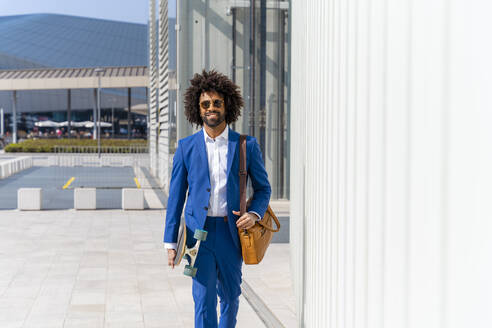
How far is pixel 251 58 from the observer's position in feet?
45.9

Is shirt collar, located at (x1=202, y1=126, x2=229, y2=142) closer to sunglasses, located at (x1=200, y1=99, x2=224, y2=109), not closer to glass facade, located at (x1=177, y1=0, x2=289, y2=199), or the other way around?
sunglasses, located at (x1=200, y1=99, x2=224, y2=109)

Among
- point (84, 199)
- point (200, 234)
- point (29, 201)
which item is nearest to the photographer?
point (200, 234)

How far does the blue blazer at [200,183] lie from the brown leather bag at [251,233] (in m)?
0.03

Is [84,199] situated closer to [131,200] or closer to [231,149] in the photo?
[131,200]

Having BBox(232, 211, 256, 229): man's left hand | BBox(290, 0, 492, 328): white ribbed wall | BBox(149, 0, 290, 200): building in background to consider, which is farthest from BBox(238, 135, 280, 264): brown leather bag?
BBox(149, 0, 290, 200): building in background

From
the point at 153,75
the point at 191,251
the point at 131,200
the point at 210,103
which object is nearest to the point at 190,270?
the point at 191,251

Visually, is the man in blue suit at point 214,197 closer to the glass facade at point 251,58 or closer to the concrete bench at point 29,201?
the glass facade at point 251,58

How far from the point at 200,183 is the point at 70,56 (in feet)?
319

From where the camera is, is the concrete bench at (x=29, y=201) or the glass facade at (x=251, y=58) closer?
the concrete bench at (x=29, y=201)

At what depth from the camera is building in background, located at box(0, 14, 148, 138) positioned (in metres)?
83.3

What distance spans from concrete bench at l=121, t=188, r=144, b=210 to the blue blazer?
949 centimetres

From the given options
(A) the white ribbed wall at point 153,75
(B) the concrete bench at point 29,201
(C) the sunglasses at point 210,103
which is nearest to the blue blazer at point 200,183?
(C) the sunglasses at point 210,103

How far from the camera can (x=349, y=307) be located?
9.24 ft

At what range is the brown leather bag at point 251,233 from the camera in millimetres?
3887
